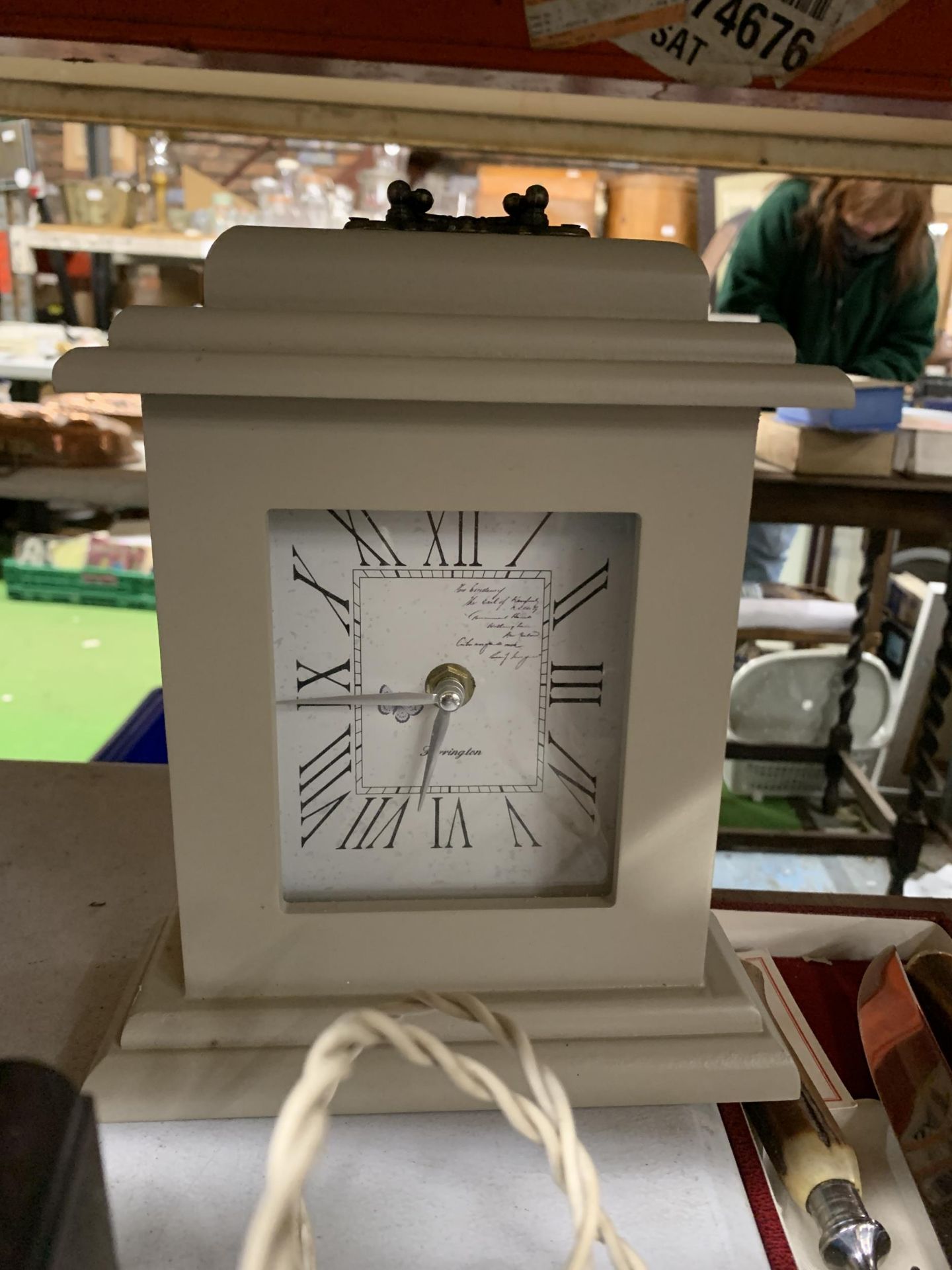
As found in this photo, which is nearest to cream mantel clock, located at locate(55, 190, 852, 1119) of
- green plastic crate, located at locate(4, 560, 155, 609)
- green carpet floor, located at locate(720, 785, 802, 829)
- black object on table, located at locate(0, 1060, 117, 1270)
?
black object on table, located at locate(0, 1060, 117, 1270)

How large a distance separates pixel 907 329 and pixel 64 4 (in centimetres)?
192

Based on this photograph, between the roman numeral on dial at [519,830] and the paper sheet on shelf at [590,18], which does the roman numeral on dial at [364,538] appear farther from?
the paper sheet on shelf at [590,18]

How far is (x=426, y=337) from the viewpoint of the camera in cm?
37

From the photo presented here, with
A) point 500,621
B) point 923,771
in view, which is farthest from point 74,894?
point 923,771

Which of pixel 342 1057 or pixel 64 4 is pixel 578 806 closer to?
pixel 342 1057

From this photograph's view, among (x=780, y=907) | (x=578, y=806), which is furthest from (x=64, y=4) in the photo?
(x=780, y=907)

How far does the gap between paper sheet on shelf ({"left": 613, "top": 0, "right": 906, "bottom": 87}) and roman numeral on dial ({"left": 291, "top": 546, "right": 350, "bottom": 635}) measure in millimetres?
378

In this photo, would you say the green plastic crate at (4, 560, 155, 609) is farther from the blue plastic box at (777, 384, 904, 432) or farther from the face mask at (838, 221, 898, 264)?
the face mask at (838, 221, 898, 264)

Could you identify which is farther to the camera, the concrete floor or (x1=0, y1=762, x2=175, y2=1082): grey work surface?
the concrete floor

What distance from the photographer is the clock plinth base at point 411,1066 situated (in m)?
0.43

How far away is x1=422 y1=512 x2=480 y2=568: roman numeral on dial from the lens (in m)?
0.42

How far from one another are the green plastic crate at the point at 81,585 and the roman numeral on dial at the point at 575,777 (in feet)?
6.52

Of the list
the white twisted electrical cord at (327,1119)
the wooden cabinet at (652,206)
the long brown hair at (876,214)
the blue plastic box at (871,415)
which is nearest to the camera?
the white twisted electrical cord at (327,1119)

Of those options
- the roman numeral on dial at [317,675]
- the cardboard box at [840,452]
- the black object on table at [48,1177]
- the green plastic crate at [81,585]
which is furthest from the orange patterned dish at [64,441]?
the black object on table at [48,1177]
